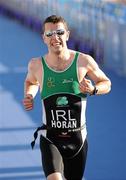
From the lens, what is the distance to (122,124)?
20.6 feet

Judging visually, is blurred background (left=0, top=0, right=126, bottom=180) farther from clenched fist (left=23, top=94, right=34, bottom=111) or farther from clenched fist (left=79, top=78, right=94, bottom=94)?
clenched fist (left=79, top=78, right=94, bottom=94)

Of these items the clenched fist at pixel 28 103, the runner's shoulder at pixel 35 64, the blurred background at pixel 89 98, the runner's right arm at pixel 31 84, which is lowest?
the blurred background at pixel 89 98

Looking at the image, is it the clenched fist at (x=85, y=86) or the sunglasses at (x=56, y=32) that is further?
the sunglasses at (x=56, y=32)

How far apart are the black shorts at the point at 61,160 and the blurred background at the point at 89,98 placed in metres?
1.54

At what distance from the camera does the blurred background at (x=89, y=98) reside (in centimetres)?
545

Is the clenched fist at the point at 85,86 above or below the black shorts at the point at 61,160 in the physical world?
above

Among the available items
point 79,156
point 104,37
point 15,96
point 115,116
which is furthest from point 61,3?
point 79,156

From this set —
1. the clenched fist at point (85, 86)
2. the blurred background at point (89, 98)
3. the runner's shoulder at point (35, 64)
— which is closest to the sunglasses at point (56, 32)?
the runner's shoulder at point (35, 64)

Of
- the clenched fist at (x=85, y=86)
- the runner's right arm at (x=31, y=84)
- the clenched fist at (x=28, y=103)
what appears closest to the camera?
the clenched fist at (x=85, y=86)

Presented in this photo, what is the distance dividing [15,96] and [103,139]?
158 cm

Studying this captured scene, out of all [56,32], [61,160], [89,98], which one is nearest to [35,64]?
[56,32]

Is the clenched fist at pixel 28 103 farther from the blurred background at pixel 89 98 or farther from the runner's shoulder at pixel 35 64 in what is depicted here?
the blurred background at pixel 89 98

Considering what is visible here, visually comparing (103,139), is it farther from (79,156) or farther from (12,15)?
(12,15)

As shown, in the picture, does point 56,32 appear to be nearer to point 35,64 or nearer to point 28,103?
point 35,64
